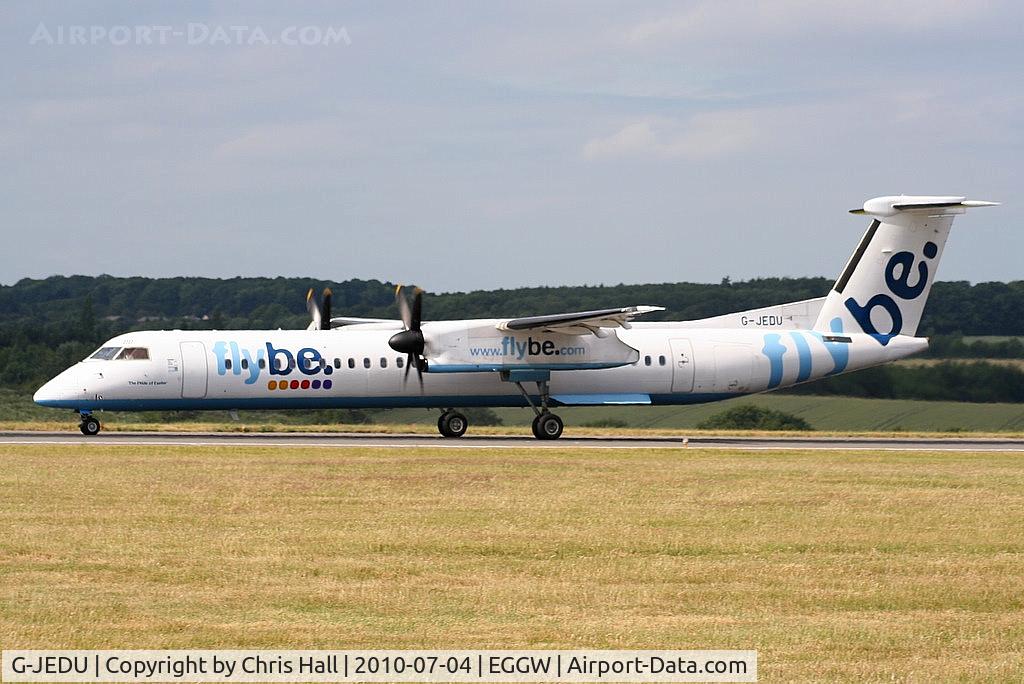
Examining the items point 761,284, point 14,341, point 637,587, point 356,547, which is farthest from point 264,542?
point 761,284

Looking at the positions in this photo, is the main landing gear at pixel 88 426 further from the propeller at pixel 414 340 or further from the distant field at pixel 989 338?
the distant field at pixel 989 338

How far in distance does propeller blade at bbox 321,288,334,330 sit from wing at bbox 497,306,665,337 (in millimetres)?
6351

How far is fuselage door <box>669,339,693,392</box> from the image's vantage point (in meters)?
35.3

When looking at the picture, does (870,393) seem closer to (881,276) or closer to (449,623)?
(881,276)

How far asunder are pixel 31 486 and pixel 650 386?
18573 mm

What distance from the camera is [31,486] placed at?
20.6m

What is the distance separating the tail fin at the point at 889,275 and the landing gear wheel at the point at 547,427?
813 cm

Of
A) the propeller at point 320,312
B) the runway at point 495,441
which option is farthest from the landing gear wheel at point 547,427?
the propeller at point 320,312

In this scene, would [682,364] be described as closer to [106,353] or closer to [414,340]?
[414,340]

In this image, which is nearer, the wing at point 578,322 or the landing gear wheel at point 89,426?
the wing at point 578,322

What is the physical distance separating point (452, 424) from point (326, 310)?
5.64 metres

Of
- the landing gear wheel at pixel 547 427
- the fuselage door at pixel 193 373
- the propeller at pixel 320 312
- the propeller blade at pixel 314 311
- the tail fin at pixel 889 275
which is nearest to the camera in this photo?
the fuselage door at pixel 193 373

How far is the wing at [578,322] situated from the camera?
105ft

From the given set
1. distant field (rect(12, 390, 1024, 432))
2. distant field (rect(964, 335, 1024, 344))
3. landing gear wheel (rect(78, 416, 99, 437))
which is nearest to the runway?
landing gear wheel (rect(78, 416, 99, 437))
